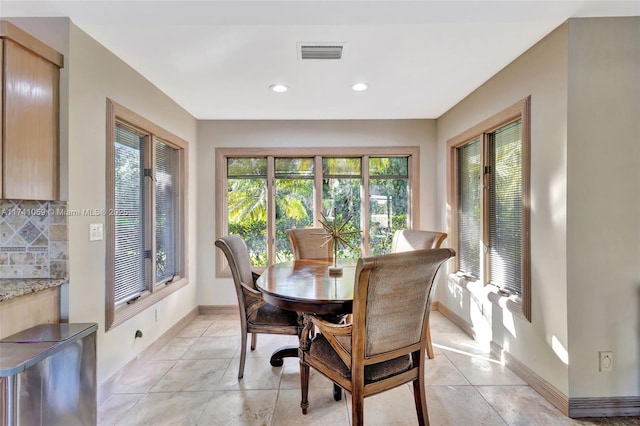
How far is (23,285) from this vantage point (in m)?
1.65

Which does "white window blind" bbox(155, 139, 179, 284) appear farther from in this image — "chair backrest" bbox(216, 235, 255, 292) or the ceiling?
"chair backrest" bbox(216, 235, 255, 292)

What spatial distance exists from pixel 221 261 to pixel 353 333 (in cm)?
Result: 277

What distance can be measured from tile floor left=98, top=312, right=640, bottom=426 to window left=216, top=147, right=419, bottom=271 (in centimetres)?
152

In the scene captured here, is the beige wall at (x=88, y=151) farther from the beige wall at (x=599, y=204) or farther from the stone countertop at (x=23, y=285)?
the beige wall at (x=599, y=204)

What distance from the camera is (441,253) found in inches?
61.4

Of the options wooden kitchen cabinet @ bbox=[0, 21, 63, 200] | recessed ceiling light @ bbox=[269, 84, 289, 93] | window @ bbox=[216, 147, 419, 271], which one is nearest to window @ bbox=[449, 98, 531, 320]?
window @ bbox=[216, 147, 419, 271]

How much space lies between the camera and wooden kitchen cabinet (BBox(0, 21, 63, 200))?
1.56 metres

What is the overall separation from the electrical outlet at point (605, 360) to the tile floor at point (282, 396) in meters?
0.31

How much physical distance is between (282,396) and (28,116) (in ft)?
7.55

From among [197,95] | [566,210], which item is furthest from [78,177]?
[566,210]

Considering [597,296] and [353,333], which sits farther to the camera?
[597,296]

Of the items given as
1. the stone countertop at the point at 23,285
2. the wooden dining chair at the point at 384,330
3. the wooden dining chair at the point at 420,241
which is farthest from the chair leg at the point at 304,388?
the stone countertop at the point at 23,285

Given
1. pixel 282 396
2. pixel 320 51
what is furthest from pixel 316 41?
pixel 282 396

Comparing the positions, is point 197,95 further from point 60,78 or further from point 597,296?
point 597,296
